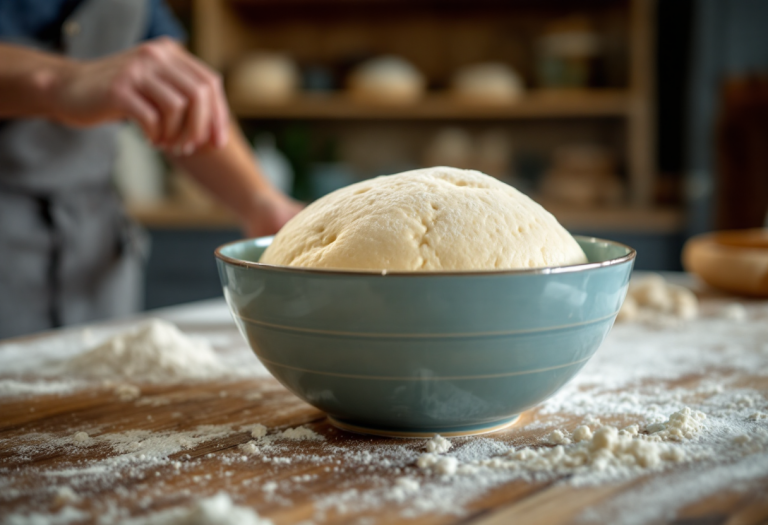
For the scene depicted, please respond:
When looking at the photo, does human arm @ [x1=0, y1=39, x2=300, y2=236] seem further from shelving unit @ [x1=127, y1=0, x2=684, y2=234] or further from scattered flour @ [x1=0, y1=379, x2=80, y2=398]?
shelving unit @ [x1=127, y1=0, x2=684, y2=234]

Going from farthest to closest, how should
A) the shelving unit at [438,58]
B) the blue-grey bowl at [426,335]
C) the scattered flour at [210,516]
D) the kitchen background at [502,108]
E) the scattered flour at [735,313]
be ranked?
1. the shelving unit at [438,58]
2. the kitchen background at [502,108]
3. the scattered flour at [735,313]
4. the blue-grey bowl at [426,335]
5. the scattered flour at [210,516]

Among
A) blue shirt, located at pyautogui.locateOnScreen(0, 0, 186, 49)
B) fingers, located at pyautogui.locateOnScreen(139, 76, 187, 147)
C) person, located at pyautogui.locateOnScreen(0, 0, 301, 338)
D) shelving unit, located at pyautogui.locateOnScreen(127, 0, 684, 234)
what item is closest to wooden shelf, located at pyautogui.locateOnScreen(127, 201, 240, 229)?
shelving unit, located at pyautogui.locateOnScreen(127, 0, 684, 234)

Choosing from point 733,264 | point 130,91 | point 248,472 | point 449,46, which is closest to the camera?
point 248,472

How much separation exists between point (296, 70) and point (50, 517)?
2.64m

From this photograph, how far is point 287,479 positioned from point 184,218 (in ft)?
7.42

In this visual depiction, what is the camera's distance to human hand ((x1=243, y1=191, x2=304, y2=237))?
1.22 m

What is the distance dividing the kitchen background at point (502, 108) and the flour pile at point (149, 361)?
177 cm

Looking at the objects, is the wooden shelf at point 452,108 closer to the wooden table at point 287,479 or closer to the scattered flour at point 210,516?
the wooden table at point 287,479

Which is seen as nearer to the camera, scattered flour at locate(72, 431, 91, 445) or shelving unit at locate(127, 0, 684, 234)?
scattered flour at locate(72, 431, 91, 445)

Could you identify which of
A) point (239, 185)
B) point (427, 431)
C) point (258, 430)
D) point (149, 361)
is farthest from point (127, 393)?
point (239, 185)

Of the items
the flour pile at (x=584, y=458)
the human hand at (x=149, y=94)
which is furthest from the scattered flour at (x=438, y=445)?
the human hand at (x=149, y=94)

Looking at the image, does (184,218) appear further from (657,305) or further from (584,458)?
(584,458)

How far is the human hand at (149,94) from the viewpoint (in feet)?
2.78

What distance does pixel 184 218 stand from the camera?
8.63 ft
